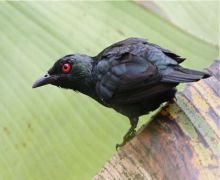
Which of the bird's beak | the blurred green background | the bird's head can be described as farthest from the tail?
the bird's beak

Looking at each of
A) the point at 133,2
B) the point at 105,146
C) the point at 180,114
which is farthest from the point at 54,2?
the point at 180,114

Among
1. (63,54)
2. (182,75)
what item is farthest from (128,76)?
(63,54)

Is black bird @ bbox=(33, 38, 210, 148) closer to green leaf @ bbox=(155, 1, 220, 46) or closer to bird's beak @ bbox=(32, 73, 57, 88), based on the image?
bird's beak @ bbox=(32, 73, 57, 88)

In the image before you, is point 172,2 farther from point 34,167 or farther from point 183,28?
point 34,167

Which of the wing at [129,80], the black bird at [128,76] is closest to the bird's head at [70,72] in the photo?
the black bird at [128,76]

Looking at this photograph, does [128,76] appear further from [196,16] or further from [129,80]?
[196,16]

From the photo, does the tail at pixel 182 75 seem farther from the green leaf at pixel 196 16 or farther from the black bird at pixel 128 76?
the green leaf at pixel 196 16

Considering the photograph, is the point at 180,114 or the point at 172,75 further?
the point at 172,75
